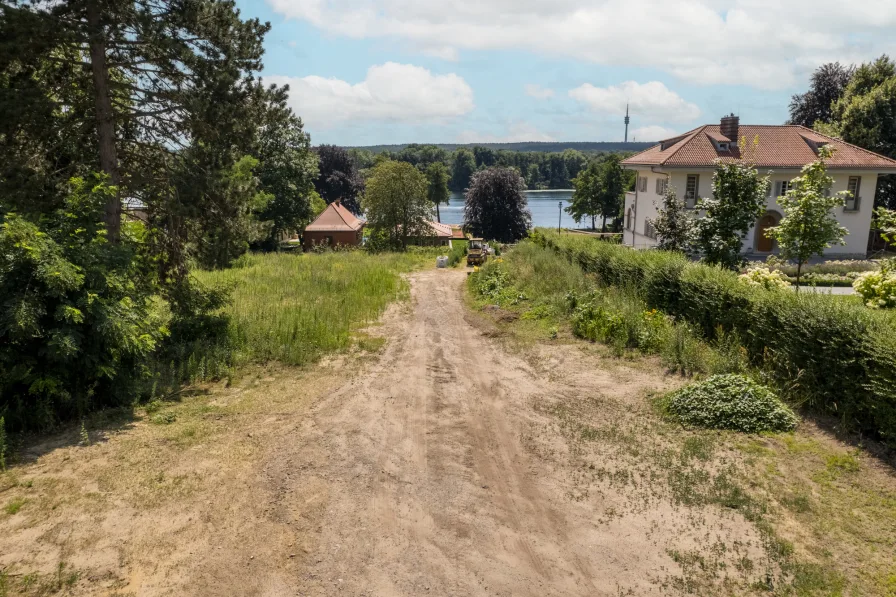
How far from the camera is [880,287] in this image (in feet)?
40.2

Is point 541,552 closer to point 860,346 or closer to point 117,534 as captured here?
point 117,534

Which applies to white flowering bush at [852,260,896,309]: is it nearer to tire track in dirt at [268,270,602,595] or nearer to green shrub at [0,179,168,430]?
tire track in dirt at [268,270,602,595]

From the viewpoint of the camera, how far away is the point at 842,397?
912cm

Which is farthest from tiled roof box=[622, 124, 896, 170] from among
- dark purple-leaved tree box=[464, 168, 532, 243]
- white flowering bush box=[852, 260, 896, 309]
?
dark purple-leaved tree box=[464, 168, 532, 243]

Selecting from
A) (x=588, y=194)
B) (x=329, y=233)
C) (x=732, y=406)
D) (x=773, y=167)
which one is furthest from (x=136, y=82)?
(x=588, y=194)

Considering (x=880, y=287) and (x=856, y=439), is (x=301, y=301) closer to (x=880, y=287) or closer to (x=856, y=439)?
(x=856, y=439)

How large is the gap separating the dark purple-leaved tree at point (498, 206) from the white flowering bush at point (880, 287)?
47.5 m

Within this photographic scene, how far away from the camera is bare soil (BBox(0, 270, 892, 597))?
230 inches

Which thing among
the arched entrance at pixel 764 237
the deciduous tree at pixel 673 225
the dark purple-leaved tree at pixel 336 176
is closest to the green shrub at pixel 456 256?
the deciduous tree at pixel 673 225

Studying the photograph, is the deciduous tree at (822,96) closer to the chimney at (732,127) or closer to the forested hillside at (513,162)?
the chimney at (732,127)

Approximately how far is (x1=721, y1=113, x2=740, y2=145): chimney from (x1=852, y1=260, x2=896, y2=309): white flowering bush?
25.7m

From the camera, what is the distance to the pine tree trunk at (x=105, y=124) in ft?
40.4

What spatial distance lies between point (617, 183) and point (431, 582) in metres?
69.2

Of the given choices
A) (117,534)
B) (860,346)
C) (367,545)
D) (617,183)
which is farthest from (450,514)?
(617,183)
